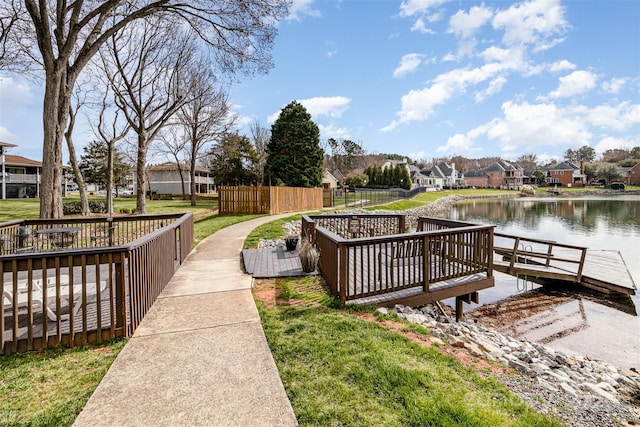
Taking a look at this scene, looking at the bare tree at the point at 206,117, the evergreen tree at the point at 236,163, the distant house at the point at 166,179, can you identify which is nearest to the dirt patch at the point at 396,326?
the bare tree at the point at 206,117

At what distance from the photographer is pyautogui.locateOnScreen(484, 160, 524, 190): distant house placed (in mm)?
74312

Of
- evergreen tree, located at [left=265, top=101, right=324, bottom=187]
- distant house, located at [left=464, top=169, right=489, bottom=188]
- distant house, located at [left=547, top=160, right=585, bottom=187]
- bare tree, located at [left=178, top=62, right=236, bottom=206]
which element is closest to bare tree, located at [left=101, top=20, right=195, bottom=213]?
bare tree, located at [left=178, top=62, right=236, bottom=206]

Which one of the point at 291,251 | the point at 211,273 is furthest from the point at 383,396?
the point at 291,251

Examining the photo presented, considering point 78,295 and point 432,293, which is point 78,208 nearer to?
point 78,295

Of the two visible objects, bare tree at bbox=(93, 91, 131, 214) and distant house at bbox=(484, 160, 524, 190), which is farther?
distant house at bbox=(484, 160, 524, 190)

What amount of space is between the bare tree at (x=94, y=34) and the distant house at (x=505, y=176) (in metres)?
77.9

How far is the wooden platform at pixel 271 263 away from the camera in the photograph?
6387mm

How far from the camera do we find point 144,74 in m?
18.4

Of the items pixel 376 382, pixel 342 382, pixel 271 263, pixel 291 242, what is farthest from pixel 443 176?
pixel 342 382

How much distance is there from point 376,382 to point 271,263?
4753 millimetres

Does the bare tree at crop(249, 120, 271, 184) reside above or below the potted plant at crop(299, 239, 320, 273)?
above

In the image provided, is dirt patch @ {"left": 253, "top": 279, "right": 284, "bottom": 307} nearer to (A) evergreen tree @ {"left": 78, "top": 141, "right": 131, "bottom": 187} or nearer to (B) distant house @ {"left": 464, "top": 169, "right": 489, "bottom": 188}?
(A) evergreen tree @ {"left": 78, "top": 141, "right": 131, "bottom": 187}

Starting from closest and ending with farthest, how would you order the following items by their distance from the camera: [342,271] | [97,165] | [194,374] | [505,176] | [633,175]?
[194,374] < [342,271] < [97,165] < [633,175] < [505,176]

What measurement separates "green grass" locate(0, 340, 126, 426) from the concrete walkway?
0.12 meters
